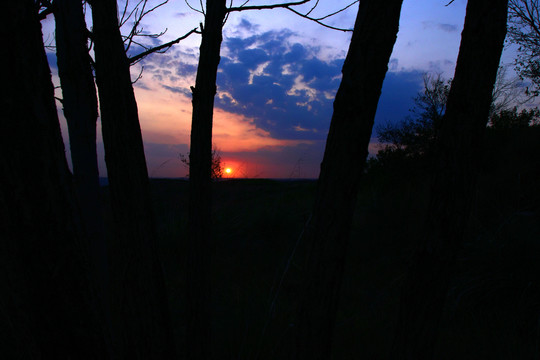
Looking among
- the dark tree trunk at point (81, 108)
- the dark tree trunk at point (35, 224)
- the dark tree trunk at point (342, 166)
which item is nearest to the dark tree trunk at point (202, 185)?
the dark tree trunk at point (81, 108)

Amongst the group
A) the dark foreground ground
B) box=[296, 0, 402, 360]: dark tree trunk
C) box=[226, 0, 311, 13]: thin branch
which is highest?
box=[226, 0, 311, 13]: thin branch

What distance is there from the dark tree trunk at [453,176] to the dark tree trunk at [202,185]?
142cm

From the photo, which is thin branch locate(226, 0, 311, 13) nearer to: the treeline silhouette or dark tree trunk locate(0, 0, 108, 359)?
the treeline silhouette

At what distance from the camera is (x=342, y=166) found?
1617 millimetres

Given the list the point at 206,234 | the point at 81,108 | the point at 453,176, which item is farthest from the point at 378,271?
the point at 81,108

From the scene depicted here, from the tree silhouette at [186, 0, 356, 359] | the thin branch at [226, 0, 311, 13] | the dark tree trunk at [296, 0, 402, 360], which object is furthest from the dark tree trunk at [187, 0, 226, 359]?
the dark tree trunk at [296, 0, 402, 360]

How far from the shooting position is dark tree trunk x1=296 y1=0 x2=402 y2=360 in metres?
1.60

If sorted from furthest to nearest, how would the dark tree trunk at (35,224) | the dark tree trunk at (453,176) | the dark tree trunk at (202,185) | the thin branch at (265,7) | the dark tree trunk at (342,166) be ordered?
the thin branch at (265,7), the dark tree trunk at (202,185), the dark tree trunk at (453,176), the dark tree trunk at (342,166), the dark tree trunk at (35,224)

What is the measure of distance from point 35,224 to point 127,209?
1.15 metres

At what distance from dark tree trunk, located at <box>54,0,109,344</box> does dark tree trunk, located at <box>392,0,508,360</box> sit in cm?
188

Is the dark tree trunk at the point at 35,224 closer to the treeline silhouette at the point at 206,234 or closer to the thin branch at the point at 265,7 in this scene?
the treeline silhouette at the point at 206,234

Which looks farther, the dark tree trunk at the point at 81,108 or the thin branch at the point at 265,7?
the thin branch at the point at 265,7

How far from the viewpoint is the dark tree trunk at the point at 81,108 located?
7.22 ft

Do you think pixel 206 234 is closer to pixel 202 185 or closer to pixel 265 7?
pixel 202 185
